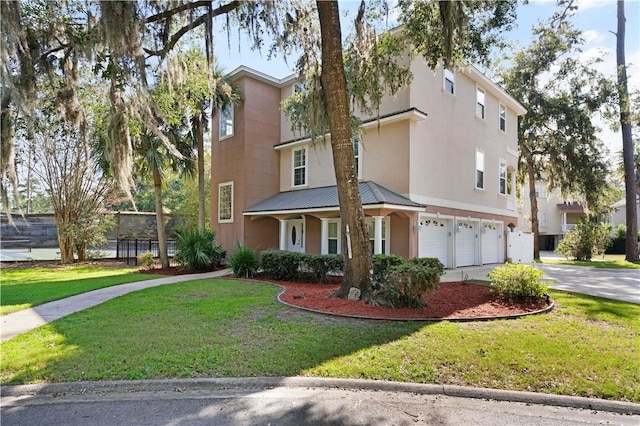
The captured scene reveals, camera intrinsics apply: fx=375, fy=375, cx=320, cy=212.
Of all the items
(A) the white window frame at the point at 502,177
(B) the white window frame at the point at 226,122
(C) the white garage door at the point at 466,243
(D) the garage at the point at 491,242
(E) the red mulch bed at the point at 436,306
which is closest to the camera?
(E) the red mulch bed at the point at 436,306

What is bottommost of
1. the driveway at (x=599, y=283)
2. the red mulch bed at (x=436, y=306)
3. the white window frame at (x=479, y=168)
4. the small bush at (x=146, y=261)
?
the driveway at (x=599, y=283)

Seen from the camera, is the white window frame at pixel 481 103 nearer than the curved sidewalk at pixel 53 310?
No

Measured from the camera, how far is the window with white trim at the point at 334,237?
15.5m

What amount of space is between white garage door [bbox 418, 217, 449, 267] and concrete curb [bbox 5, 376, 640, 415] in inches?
389

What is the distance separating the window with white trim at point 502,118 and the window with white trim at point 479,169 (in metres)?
2.98

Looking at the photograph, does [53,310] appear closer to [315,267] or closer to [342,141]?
[315,267]

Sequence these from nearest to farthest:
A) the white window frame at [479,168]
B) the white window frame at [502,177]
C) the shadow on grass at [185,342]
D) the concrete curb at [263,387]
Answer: the concrete curb at [263,387]
the shadow on grass at [185,342]
the white window frame at [479,168]
the white window frame at [502,177]

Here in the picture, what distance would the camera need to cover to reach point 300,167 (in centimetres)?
1780

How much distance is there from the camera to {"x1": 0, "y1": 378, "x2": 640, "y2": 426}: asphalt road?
3627 millimetres

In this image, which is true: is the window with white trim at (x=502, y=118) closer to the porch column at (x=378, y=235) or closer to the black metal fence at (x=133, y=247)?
the porch column at (x=378, y=235)

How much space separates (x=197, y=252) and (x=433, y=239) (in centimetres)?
941

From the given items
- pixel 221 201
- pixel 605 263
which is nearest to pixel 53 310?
pixel 221 201

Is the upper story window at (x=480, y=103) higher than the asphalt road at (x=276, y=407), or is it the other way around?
the upper story window at (x=480, y=103)

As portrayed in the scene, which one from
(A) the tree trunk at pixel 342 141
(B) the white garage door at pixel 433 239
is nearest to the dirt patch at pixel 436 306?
(A) the tree trunk at pixel 342 141
